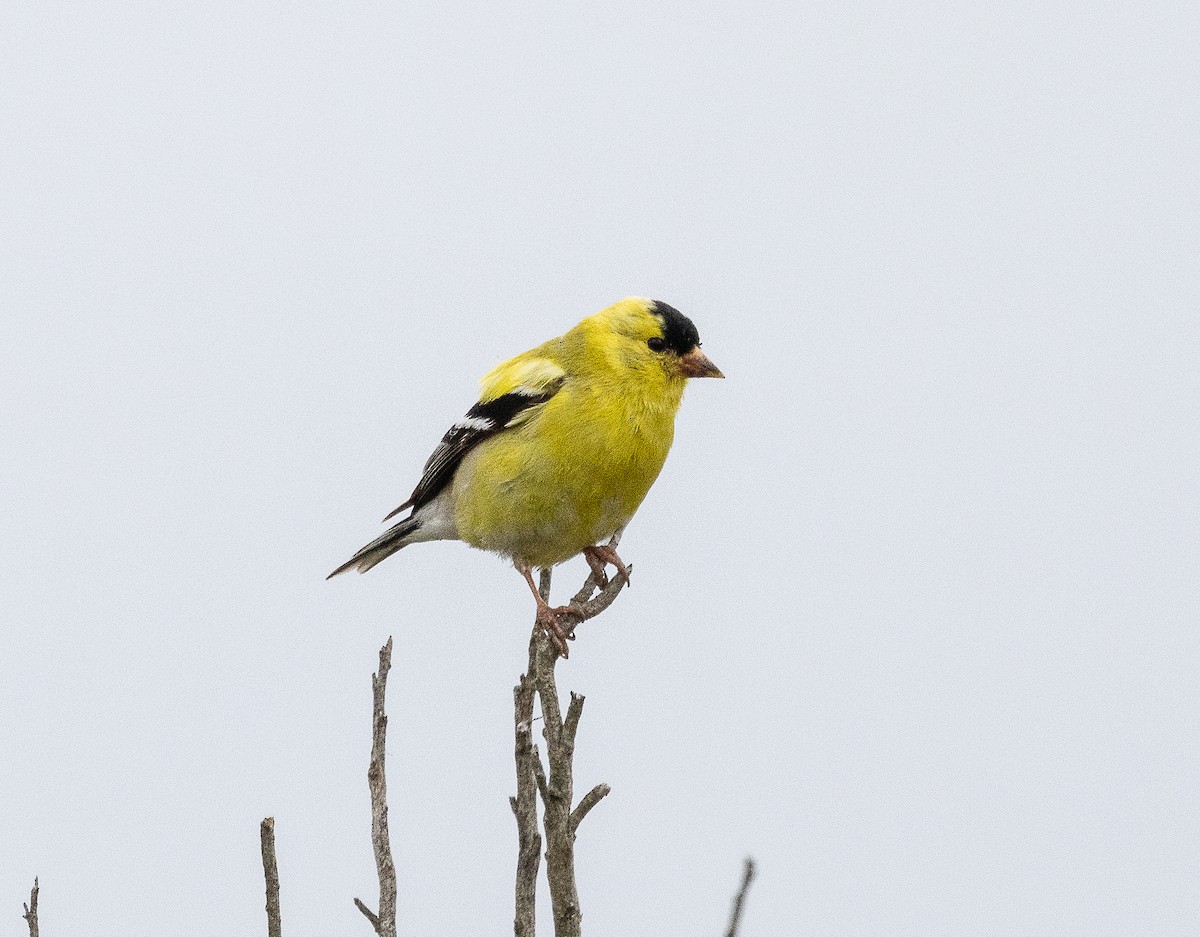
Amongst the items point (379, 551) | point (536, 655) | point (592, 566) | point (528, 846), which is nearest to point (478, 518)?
point (592, 566)

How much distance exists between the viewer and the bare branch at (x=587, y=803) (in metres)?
2.75

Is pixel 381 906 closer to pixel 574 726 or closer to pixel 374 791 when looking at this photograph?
pixel 374 791

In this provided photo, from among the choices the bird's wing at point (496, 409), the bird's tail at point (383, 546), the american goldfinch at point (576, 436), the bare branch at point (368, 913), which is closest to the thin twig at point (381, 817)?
the bare branch at point (368, 913)

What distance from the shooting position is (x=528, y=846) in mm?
2582

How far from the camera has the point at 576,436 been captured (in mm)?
4930

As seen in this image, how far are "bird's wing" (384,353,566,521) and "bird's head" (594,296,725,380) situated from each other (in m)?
0.27

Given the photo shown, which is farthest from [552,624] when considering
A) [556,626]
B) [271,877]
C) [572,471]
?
[271,877]

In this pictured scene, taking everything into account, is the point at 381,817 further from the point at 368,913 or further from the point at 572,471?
the point at 572,471

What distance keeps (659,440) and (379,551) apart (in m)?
1.67

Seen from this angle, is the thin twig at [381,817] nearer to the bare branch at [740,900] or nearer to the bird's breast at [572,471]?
the bare branch at [740,900]

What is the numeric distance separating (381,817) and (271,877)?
34cm

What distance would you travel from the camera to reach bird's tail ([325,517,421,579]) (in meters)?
5.95

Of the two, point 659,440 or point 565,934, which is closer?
point 565,934

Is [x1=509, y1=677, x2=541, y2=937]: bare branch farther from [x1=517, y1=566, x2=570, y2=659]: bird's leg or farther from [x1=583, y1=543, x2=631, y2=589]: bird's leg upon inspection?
[x1=583, y1=543, x2=631, y2=589]: bird's leg
